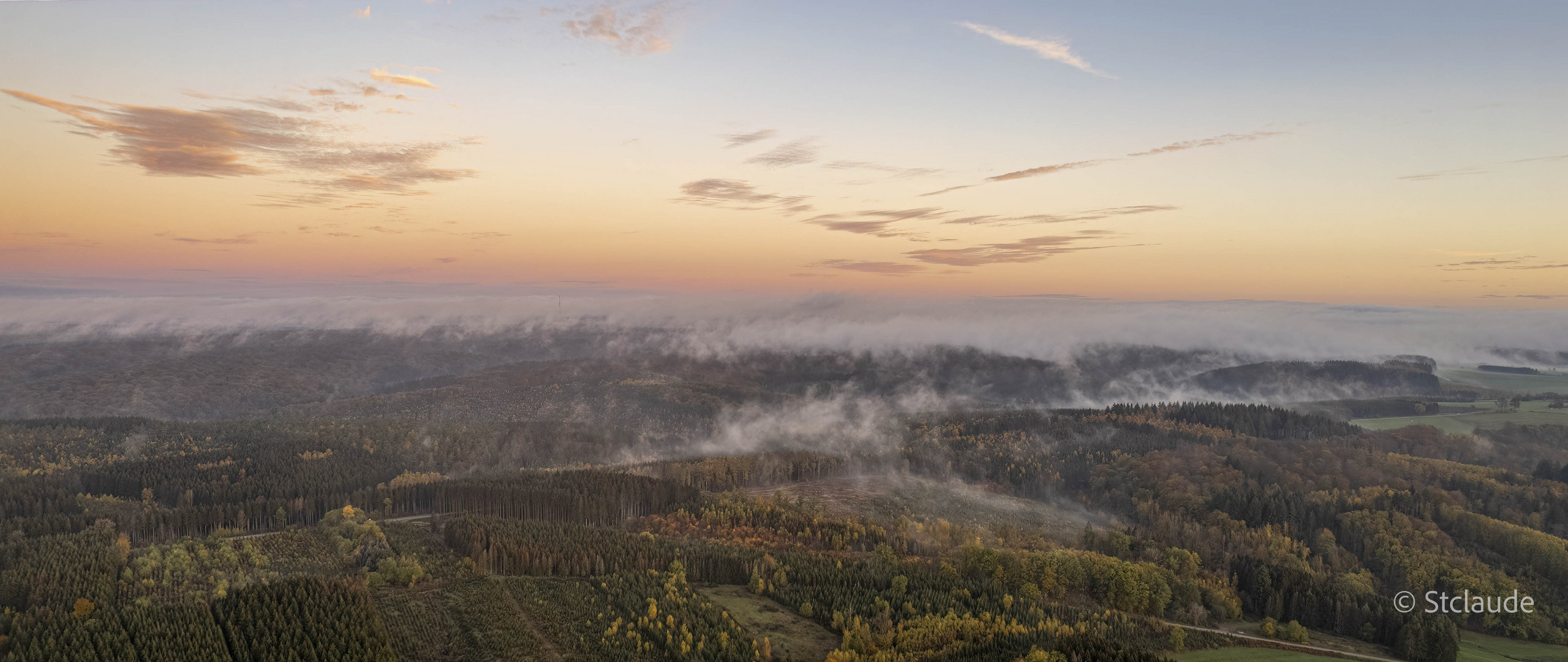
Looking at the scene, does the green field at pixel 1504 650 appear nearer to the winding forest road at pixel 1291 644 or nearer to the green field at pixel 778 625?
the winding forest road at pixel 1291 644

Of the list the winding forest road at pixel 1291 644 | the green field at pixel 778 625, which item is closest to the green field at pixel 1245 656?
the winding forest road at pixel 1291 644

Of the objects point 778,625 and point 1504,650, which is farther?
point 778,625

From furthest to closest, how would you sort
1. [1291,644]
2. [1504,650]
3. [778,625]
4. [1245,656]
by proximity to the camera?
1. [778,625]
2. [1291,644]
3. [1504,650]
4. [1245,656]

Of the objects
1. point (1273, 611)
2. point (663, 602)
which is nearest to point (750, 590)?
point (663, 602)

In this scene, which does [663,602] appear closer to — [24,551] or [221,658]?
[221,658]

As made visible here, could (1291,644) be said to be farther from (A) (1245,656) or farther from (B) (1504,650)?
(B) (1504,650)

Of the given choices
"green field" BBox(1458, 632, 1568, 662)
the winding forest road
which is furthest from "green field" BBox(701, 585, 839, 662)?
"green field" BBox(1458, 632, 1568, 662)

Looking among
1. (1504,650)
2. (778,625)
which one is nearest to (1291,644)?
(1504,650)
